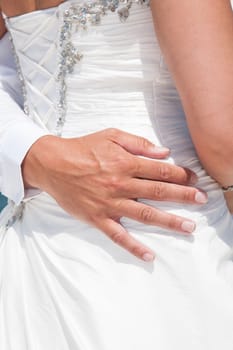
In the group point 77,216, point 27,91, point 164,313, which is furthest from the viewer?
point 27,91

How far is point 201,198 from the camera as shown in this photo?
923 mm

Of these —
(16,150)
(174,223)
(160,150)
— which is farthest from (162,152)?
A: (16,150)

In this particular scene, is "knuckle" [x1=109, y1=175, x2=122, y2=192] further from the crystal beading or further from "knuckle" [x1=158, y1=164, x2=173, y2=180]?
the crystal beading

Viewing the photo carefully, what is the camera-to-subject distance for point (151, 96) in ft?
3.27

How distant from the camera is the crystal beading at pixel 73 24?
96 centimetres

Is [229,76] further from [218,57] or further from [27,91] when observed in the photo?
[27,91]

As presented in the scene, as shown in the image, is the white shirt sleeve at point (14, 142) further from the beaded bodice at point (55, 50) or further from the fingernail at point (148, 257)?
the fingernail at point (148, 257)

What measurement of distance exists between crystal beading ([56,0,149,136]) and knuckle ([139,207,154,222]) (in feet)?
0.80

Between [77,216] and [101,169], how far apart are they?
87 millimetres

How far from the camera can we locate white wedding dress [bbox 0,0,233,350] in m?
0.87

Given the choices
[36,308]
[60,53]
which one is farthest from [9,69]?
[36,308]

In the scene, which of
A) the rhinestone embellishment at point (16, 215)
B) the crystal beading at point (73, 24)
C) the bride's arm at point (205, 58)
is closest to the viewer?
the bride's arm at point (205, 58)

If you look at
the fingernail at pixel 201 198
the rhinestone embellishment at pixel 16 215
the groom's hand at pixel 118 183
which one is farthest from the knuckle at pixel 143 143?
the rhinestone embellishment at pixel 16 215

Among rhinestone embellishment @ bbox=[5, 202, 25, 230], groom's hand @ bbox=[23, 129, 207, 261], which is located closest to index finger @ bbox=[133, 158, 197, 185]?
groom's hand @ bbox=[23, 129, 207, 261]
